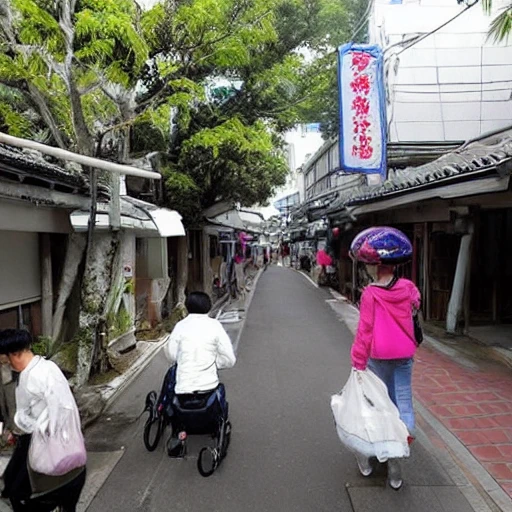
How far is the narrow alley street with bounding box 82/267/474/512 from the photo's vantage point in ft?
13.1

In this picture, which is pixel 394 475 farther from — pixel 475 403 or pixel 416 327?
pixel 475 403

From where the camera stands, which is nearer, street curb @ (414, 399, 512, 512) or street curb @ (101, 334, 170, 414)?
street curb @ (414, 399, 512, 512)

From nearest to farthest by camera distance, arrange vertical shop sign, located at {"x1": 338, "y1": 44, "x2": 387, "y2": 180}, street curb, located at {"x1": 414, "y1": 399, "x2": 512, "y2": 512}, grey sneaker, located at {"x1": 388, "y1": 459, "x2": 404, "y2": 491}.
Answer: street curb, located at {"x1": 414, "y1": 399, "x2": 512, "y2": 512} < grey sneaker, located at {"x1": 388, "y1": 459, "x2": 404, "y2": 491} < vertical shop sign, located at {"x1": 338, "y1": 44, "x2": 387, "y2": 180}

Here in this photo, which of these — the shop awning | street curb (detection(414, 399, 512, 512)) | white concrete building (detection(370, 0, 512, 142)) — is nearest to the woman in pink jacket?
street curb (detection(414, 399, 512, 512))

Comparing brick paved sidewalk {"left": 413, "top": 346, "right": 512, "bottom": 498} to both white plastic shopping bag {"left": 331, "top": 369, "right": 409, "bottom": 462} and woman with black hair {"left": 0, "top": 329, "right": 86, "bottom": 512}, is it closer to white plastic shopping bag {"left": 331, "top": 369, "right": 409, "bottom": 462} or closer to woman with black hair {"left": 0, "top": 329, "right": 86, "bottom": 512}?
white plastic shopping bag {"left": 331, "top": 369, "right": 409, "bottom": 462}

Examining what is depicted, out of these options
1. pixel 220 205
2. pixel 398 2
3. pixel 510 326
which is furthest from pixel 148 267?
pixel 398 2

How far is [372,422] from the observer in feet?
12.9

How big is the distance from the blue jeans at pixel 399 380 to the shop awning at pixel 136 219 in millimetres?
4073

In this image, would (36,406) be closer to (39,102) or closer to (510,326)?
(39,102)

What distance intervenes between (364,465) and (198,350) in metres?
1.86

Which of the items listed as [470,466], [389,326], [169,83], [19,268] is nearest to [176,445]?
[389,326]

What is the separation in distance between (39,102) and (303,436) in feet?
18.5

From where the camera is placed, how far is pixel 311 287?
23516mm

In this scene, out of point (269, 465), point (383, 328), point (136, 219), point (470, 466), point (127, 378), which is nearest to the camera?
point (383, 328)
